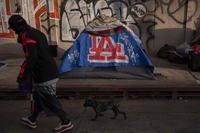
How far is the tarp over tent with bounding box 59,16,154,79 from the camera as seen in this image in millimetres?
8844

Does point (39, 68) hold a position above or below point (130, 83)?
above

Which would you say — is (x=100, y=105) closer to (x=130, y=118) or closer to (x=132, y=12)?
(x=130, y=118)

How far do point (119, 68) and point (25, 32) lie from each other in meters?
3.83

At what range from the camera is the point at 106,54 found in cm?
899

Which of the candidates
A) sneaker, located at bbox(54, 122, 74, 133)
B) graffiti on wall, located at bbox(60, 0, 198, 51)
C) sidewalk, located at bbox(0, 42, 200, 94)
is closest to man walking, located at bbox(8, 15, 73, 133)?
sneaker, located at bbox(54, 122, 74, 133)

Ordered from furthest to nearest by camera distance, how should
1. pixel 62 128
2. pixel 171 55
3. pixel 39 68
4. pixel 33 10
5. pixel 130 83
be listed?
pixel 33 10, pixel 171 55, pixel 130 83, pixel 62 128, pixel 39 68

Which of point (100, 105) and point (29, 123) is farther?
point (100, 105)

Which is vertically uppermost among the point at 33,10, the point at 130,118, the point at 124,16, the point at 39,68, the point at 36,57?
the point at 33,10

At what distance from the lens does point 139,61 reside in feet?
29.1

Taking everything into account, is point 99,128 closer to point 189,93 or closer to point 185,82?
point 189,93

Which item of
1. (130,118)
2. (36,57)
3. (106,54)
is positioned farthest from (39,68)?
(106,54)

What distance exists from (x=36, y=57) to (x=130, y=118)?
7.46ft

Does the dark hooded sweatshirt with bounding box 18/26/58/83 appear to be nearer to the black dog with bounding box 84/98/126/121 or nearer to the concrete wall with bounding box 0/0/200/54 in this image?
the black dog with bounding box 84/98/126/121

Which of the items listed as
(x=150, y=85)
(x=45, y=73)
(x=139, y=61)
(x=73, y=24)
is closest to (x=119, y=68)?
(x=139, y=61)
